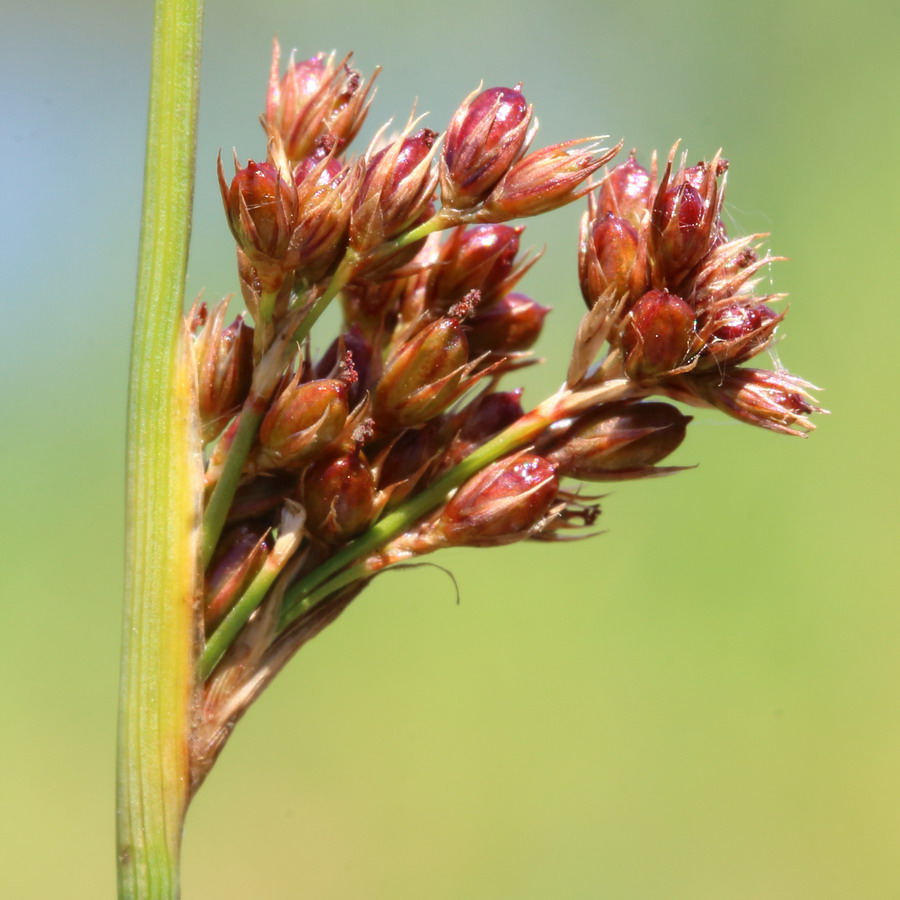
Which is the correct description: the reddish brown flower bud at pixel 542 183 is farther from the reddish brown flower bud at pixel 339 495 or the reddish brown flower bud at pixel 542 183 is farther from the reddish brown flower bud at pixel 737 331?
the reddish brown flower bud at pixel 339 495

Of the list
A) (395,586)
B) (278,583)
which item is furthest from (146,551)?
(395,586)

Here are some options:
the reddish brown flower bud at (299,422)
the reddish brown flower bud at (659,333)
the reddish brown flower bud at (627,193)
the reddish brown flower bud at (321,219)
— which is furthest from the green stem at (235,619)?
the reddish brown flower bud at (627,193)

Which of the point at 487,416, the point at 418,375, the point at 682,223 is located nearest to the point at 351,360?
the point at 418,375

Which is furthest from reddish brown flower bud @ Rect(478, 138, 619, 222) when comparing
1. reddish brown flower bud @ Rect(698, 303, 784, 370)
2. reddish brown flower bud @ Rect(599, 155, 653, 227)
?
reddish brown flower bud @ Rect(698, 303, 784, 370)

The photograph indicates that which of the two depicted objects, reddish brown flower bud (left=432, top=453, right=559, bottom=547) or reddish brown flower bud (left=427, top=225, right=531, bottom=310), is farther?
reddish brown flower bud (left=427, top=225, right=531, bottom=310)

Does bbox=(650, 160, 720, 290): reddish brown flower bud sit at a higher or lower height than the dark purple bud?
higher

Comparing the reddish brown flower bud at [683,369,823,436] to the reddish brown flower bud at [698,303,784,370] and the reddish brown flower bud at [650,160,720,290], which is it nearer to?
the reddish brown flower bud at [698,303,784,370]
